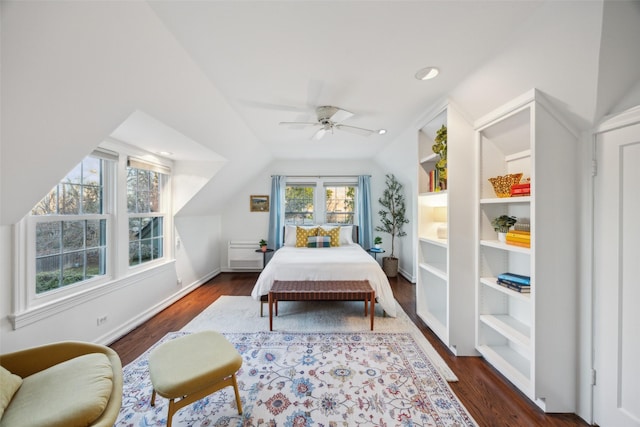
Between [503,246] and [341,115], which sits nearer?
[503,246]

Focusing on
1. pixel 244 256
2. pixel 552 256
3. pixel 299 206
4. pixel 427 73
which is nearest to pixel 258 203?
pixel 299 206

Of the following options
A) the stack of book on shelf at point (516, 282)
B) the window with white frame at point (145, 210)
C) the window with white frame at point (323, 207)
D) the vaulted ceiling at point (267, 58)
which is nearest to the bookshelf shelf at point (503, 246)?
the stack of book on shelf at point (516, 282)

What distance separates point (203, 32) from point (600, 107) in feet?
7.69

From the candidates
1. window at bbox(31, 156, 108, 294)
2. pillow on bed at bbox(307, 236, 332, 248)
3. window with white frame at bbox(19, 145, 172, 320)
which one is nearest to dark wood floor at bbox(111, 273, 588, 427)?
window with white frame at bbox(19, 145, 172, 320)

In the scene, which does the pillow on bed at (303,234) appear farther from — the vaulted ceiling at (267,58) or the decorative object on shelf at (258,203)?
the vaulted ceiling at (267,58)

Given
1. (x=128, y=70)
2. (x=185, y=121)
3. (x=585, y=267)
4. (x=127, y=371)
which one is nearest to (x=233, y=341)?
(x=127, y=371)

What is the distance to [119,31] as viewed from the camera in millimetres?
1229

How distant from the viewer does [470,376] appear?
6.09 ft

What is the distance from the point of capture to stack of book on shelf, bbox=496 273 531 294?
5.51 feet

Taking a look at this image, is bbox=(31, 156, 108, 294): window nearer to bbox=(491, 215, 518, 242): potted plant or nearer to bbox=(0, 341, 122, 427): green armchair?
bbox=(0, 341, 122, 427): green armchair

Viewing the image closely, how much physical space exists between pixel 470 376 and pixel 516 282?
83 cm

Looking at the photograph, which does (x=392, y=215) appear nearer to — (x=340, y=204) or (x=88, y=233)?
(x=340, y=204)

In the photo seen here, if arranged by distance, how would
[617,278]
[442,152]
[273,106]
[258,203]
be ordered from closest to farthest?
1. [617,278]
2. [442,152]
3. [273,106]
4. [258,203]

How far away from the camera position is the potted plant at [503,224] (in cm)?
185
